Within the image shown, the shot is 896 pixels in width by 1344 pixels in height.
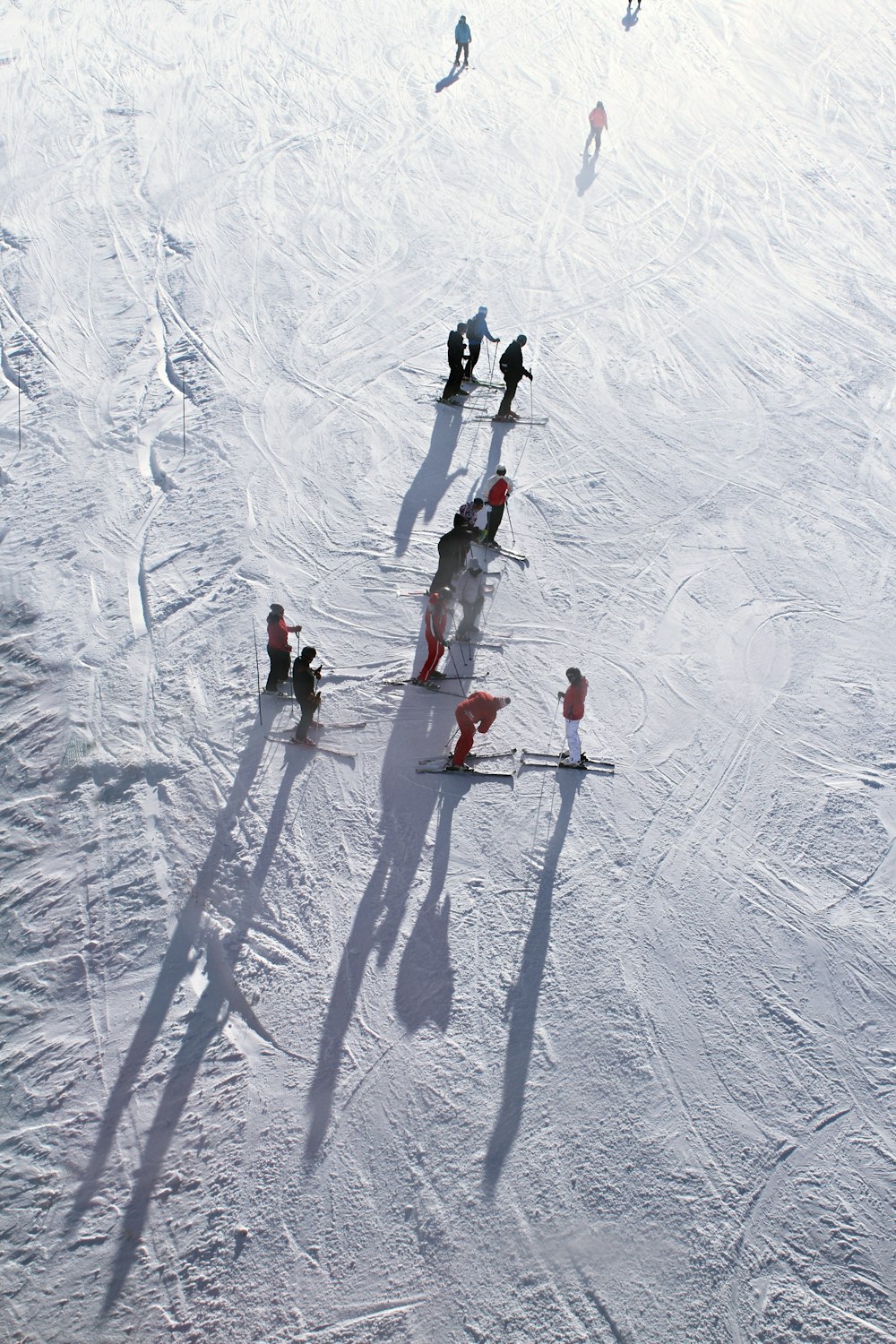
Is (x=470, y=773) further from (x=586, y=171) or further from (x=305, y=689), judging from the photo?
(x=586, y=171)

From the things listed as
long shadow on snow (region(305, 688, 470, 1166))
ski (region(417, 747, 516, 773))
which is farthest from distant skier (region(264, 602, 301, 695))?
ski (region(417, 747, 516, 773))

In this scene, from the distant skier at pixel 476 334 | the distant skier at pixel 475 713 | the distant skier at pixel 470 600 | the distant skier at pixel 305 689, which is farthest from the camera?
the distant skier at pixel 476 334

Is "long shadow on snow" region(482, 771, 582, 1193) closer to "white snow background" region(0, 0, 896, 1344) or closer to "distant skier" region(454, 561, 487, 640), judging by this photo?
"white snow background" region(0, 0, 896, 1344)

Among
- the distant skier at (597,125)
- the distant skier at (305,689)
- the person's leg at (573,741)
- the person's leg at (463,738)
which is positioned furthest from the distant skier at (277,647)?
the distant skier at (597,125)

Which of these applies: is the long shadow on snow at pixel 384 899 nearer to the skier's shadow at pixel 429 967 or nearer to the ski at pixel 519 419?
the skier's shadow at pixel 429 967

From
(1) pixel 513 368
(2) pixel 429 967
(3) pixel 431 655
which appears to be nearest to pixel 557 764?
(3) pixel 431 655

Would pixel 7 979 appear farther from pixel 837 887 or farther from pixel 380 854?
pixel 837 887

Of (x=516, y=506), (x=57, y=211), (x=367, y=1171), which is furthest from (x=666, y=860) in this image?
(x=57, y=211)
